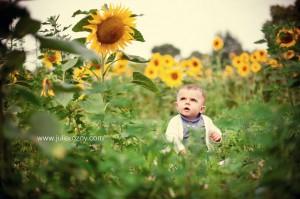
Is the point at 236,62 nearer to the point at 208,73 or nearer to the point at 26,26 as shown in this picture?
the point at 208,73

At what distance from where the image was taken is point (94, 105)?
5.44 feet

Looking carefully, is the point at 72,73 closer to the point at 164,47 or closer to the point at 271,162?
the point at 271,162

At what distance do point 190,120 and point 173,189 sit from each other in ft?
4.89

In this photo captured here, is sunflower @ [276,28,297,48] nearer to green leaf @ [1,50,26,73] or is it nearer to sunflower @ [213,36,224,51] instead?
green leaf @ [1,50,26,73]

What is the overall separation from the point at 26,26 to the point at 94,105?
56 cm

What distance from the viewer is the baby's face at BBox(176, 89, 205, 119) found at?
2.66m

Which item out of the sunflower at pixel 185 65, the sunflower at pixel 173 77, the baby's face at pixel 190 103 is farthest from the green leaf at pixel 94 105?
the sunflower at pixel 185 65

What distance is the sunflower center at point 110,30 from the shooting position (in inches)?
81.8

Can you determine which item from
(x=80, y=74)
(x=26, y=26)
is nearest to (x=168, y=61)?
(x=80, y=74)

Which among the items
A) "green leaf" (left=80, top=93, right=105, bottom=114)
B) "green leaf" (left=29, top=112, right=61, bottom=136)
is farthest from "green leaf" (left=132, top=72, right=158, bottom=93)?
"green leaf" (left=29, top=112, right=61, bottom=136)

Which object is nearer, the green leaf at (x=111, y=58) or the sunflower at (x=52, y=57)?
the green leaf at (x=111, y=58)

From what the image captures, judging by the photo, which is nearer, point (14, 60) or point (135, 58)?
point (14, 60)

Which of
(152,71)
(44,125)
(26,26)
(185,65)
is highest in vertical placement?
(185,65)

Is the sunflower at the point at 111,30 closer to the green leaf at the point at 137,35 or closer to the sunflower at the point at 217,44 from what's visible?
the green leaf at the point at 137,35
